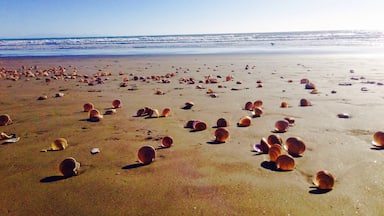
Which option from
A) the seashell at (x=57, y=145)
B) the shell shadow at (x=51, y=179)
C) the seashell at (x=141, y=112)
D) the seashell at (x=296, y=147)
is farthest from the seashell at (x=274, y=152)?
the seashell at (x=141, y=112)

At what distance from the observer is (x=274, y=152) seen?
3521mm

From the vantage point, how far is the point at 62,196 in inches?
111

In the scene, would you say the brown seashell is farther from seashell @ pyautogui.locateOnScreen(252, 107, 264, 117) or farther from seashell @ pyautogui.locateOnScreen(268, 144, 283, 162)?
seashell @ pyautogui.locateOnScreen(252, 107, 264, 117)

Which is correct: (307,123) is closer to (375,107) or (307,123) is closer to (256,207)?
(375,107)

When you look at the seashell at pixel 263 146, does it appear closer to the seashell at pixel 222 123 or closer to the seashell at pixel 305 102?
the seashell at pixel 222 123

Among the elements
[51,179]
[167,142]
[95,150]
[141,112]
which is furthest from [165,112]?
[51,179]

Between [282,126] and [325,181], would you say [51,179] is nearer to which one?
[325,181]

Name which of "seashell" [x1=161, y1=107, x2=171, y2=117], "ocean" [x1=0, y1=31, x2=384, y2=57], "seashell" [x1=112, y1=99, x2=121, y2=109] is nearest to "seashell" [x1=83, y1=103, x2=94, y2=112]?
"seashell" [x1=112, y1=99, x2=121, y2=109]

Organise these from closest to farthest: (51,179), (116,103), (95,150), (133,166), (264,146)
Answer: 1. (51,179)
2. (133,166)
3. (264,146)
4. (95,150)
5. (116,103)

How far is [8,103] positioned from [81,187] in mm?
5377

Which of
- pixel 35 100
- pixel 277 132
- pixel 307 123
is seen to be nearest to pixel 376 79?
pixel 307 123

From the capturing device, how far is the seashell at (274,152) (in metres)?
3.50

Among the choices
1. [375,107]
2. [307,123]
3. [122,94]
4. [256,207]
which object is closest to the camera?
[256,207]

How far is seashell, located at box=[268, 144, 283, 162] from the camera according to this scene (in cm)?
350
